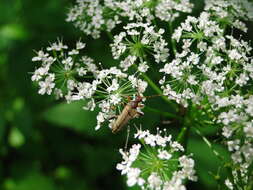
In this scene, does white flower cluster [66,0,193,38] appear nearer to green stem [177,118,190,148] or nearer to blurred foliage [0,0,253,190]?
blurred foliage [0,0,253,190]

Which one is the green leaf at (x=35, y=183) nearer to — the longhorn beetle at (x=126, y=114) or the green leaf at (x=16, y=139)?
the green leaf at (x=16, y=139)

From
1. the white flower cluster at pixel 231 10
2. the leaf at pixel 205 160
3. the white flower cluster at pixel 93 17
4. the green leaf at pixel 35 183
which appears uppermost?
the white flower cluster at pixel 231 10

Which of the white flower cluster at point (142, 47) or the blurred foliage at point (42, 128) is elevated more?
the white flower cluster at point (142, 47)

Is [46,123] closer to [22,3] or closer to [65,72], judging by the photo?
[22,3]

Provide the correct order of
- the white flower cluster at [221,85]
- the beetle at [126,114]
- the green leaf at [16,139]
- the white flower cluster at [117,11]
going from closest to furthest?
the white flower cluster at [221,85]
the beetle at [126,114]
the white flower cluster at [117,11]
the green leaf at [16,139]

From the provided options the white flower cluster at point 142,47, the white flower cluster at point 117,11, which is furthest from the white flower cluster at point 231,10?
the white flower cluster at point 142,47

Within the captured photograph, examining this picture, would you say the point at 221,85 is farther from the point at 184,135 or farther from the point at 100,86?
the point at 100,86

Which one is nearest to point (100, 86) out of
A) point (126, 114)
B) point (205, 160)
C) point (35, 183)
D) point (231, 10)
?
point (126, 114)

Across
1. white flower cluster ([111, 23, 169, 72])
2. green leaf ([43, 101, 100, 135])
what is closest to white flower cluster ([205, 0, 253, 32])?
white flower cluster ([111, 23, 169, 72])
